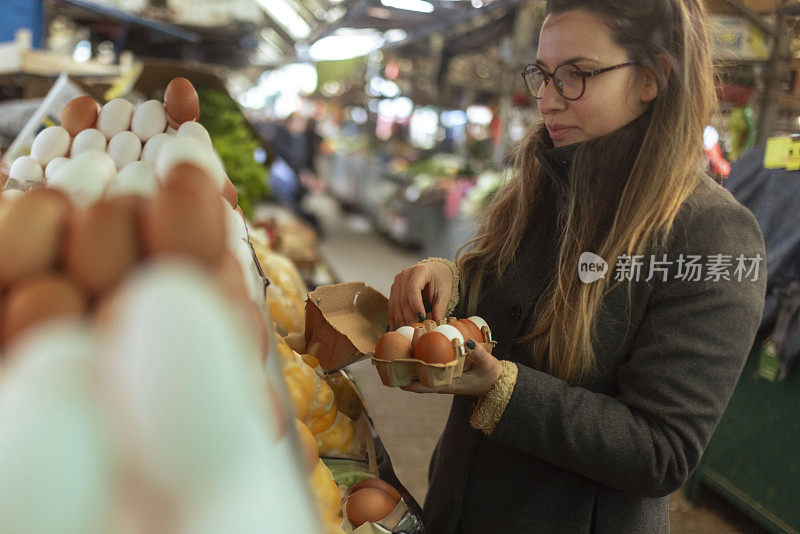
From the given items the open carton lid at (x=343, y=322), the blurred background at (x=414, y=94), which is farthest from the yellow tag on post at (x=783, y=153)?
the open carton lid at (x=343, y=322)

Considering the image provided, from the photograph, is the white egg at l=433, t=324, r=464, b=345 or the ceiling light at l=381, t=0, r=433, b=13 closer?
the white egg at l=433, t=324, r=464, b=345

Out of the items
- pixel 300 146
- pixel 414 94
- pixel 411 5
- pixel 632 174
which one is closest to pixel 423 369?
pixel 632 174

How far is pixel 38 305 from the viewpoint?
17.8 inches

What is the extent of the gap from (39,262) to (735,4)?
1.37m

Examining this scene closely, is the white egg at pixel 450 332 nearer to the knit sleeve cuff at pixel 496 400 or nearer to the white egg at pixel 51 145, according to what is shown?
the knit sleeve cuff at pixel 496 400

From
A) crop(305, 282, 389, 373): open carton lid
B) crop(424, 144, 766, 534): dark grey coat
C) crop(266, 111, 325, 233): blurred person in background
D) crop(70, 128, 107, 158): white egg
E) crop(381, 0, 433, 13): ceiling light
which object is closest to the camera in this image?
crop(70, 128, 107, 158): white egg

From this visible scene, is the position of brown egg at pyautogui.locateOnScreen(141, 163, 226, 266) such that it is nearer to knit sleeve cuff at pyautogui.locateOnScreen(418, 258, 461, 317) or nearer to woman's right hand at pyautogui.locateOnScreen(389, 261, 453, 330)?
woman's right hand at pyautogui.locateOnScreen(389, 261, 453, 330)

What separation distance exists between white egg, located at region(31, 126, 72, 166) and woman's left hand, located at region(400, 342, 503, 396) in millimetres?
671

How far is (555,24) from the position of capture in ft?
3.77

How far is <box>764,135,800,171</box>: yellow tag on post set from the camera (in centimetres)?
176

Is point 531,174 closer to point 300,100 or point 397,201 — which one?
point 397,201

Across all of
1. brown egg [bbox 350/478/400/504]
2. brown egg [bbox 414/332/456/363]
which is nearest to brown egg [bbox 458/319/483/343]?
brown egg [bbox 414/332/456/363]

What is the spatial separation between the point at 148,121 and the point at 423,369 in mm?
567

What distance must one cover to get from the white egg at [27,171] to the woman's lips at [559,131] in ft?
2.76
